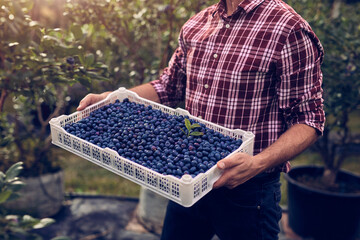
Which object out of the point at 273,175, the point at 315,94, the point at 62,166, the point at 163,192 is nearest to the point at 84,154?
the point at 163,192

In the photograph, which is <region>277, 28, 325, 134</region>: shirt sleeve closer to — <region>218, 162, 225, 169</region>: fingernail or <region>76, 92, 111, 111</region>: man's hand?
<region>218, 162, 225, 169</region>: fingernail

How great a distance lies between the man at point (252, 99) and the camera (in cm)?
160

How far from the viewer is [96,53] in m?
3.17

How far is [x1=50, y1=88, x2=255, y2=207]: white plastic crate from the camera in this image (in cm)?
139

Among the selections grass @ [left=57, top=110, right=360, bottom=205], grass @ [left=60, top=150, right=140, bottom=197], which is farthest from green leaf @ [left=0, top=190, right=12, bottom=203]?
grass @ [left=60, top=150, right=140, bottom=197]

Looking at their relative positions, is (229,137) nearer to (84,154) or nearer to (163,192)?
(163,192)

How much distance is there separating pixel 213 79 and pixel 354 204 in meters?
2.11

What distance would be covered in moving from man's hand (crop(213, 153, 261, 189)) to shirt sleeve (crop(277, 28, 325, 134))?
33 cm

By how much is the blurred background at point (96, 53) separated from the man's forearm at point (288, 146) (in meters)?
1.04

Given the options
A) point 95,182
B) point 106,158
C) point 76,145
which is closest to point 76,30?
point 76,145

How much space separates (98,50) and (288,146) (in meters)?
2.05

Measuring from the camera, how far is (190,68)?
6.41ft

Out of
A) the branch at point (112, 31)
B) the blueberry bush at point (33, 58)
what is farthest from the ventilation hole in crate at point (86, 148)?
the branch at point (112, 31)

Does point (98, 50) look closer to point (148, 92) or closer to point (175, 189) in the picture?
point (148, 92)
